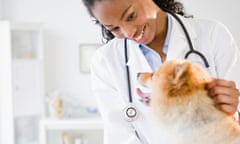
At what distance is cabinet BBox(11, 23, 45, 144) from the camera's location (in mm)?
3664

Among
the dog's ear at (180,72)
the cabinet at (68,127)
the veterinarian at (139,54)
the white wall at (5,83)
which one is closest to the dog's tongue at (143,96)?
the veterinarian at (139,54)

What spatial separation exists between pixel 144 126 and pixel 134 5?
39cm

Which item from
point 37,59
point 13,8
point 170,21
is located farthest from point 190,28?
point 13,8

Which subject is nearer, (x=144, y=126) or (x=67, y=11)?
(x=144, y=126)

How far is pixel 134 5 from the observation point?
3.59 feet

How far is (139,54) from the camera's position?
1.25 metres

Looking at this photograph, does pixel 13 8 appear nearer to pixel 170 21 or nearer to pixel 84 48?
pixel 84 48

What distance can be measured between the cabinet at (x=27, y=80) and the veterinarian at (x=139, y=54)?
2498 mm

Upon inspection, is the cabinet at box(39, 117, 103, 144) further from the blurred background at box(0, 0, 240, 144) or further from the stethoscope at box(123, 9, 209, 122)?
the stethoscope at box(123, 9, 209, 122)

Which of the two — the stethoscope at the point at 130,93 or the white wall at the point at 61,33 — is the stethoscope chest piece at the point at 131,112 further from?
the white wall at the point at 61,33

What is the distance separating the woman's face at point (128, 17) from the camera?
3.49ft

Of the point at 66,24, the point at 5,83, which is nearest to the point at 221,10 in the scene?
the point at 66,24

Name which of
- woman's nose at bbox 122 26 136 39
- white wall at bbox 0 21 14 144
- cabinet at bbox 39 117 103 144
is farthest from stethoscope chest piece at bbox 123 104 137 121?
white wall at bbox 0 21 14 144

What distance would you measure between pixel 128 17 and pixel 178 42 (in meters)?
0.21
